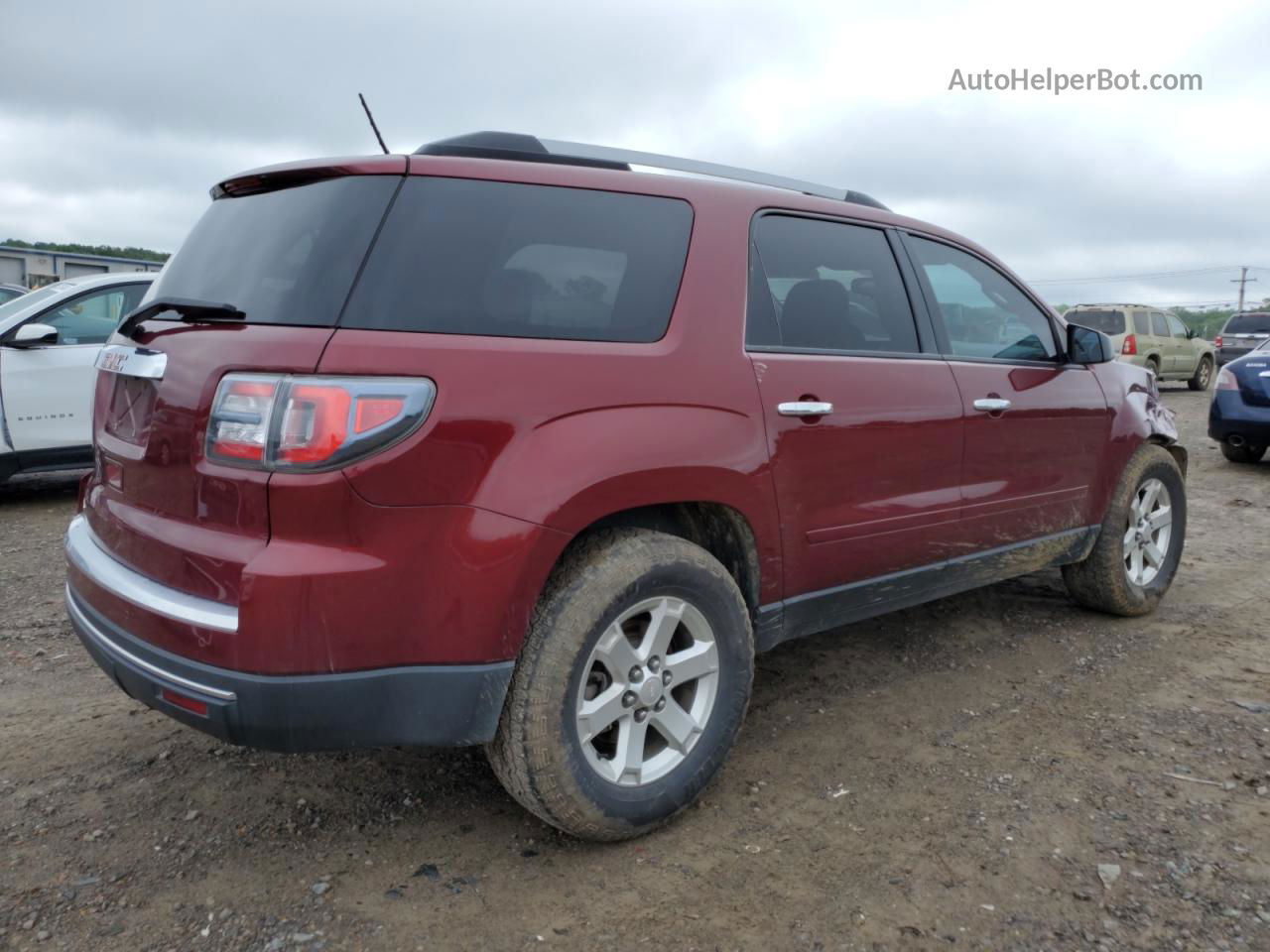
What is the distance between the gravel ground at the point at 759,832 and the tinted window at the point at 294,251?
1.39m

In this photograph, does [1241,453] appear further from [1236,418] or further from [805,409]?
[805,409]

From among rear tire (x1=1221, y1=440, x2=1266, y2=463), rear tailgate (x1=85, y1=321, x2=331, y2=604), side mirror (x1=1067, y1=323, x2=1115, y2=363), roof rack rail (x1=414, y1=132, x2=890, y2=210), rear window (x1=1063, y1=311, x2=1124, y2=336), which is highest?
rear window (x1=1063, y1=311, x2=1124, y2=336)

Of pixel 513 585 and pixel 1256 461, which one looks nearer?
pixel 513 585

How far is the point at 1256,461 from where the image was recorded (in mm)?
10070

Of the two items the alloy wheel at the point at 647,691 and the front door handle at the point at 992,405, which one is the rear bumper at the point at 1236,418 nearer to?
the front door handle at the point at 992,405

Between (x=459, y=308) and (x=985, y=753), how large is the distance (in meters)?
2.14

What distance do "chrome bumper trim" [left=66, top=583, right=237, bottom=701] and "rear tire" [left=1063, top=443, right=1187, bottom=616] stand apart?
370cm

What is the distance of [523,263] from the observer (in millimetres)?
2473

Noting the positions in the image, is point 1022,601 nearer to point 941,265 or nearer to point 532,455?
point 941,265

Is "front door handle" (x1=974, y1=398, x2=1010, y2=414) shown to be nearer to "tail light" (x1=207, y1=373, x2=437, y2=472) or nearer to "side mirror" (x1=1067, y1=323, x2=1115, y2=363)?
"side mirror" (x1=1067, y1=323, x2=1115, y2=363)

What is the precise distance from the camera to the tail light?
2100mm

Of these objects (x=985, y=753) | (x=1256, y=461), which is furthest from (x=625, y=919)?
(x=1256, y=461)

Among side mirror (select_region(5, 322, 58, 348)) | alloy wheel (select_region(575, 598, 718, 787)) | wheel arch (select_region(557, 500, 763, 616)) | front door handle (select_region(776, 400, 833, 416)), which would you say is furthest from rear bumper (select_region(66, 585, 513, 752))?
side mirror (select_region(5, 322, 58, 348))

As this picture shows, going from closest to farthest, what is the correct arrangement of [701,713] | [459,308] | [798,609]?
[459,308]
[701,713]
[798,609]
